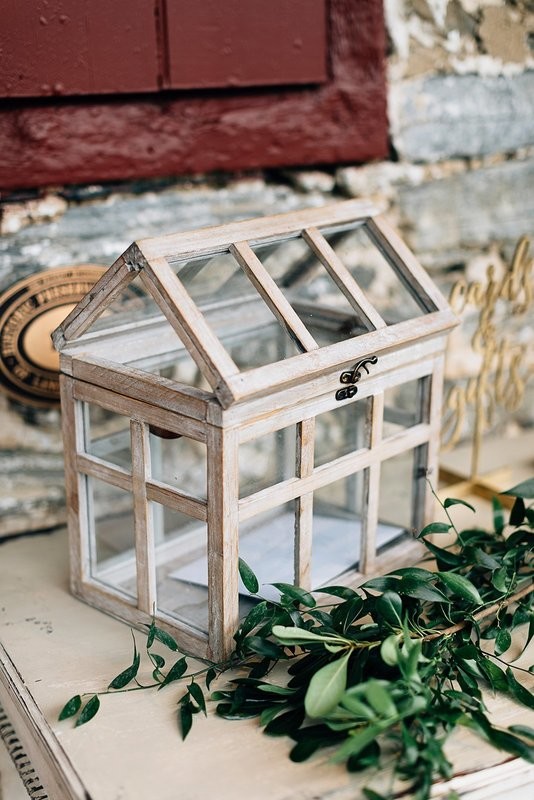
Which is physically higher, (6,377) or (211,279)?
(211,279)

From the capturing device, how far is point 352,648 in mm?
1085

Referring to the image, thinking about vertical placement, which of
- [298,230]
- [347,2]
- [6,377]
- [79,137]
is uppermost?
[347,2]

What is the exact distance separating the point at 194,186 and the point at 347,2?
453mm

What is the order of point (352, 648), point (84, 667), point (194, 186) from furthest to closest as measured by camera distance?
1. point (194, 186)
2. point (84, 667)
3. point (352, 648)

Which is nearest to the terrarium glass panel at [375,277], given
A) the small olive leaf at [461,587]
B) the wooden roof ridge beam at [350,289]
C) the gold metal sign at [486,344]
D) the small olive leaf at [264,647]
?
the gold metal sign at [486,344]

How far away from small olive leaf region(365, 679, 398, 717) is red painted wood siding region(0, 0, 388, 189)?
38.2 inches

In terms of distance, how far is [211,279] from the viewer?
1.68 meters

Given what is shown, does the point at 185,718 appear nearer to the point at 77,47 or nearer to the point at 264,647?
the point at 264,647

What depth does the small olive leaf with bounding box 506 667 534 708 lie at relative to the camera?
3.65ft

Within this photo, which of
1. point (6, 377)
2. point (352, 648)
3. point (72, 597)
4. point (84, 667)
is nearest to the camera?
point (352, 648)

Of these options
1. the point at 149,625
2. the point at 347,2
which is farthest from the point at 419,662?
the point at 347,2

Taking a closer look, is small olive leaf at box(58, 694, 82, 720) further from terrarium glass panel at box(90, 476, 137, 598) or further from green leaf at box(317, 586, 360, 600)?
green leaf at box(317, 586, 360, 600)

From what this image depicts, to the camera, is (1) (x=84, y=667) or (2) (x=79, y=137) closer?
(1) (x=84, y=667)

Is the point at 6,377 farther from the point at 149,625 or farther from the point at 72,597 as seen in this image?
the point at 149,625
